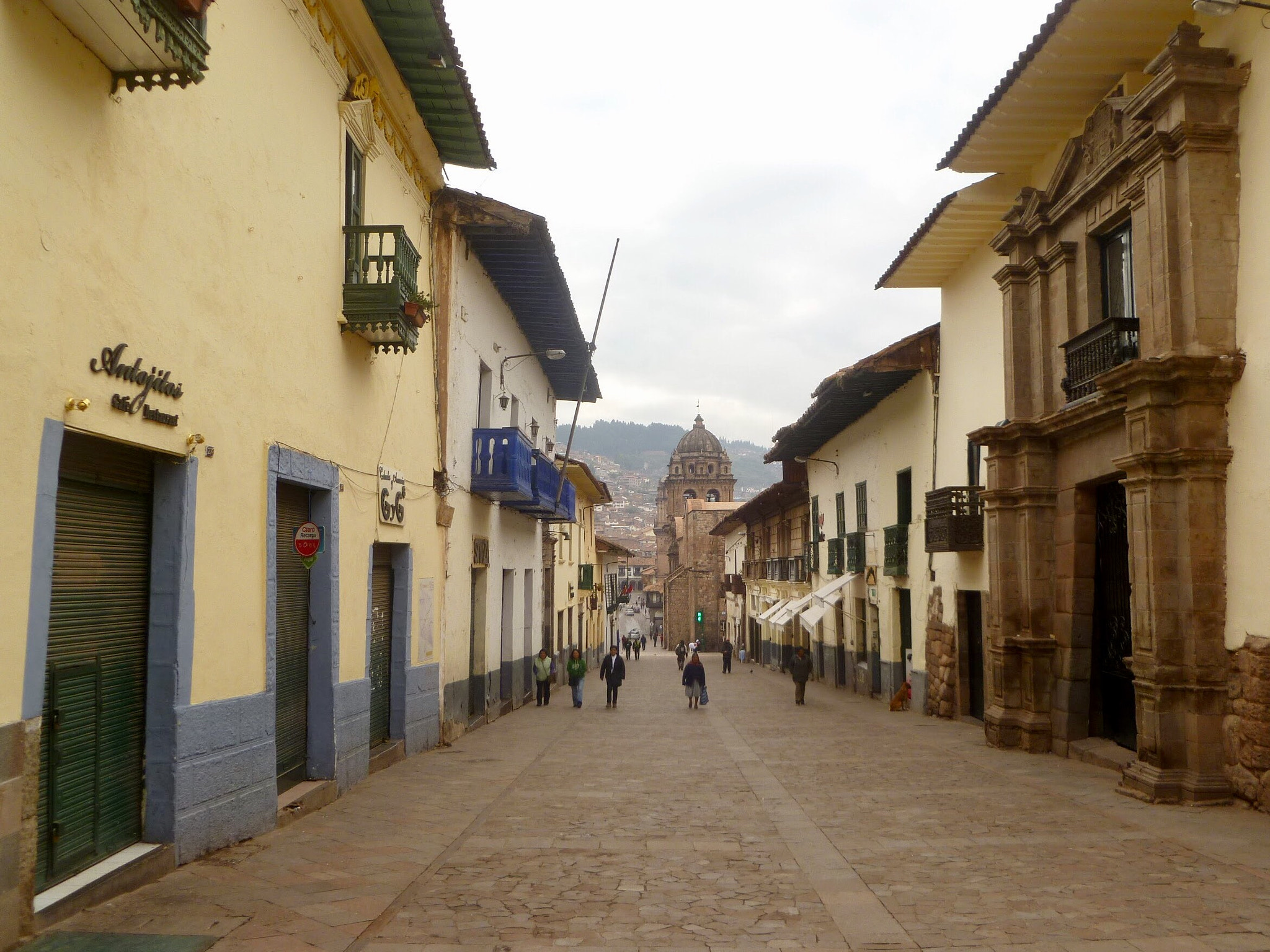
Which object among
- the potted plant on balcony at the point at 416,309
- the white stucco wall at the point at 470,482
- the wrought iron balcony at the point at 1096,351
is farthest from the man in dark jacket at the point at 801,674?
the potted plant on balcony at the point at 416,309

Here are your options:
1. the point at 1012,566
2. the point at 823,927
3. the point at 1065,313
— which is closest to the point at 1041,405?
the point at 1065,313

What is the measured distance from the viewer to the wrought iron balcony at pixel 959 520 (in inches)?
613

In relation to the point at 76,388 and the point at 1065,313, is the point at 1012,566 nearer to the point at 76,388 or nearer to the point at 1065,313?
the point at 1065,313

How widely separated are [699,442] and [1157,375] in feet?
235

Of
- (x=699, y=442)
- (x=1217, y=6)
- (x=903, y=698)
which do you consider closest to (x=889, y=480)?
(x=903, y=698)

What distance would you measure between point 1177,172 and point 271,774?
30.2 feet

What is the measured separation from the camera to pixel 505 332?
740 inches

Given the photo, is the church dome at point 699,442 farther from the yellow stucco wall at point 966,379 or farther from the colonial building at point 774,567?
the yellow stucco wall at point 966,379

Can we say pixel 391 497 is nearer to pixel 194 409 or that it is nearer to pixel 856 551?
pixel 194 409

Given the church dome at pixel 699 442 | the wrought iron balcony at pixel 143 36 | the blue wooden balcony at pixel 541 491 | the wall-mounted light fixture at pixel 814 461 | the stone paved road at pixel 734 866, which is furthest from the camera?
the church dome at pixel 699 442

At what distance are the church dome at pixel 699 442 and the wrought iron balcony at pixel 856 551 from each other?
183ft

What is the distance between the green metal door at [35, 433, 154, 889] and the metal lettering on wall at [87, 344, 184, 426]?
0.89 feet

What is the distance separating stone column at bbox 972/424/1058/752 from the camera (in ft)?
42.4

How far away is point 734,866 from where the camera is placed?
23.6ft
